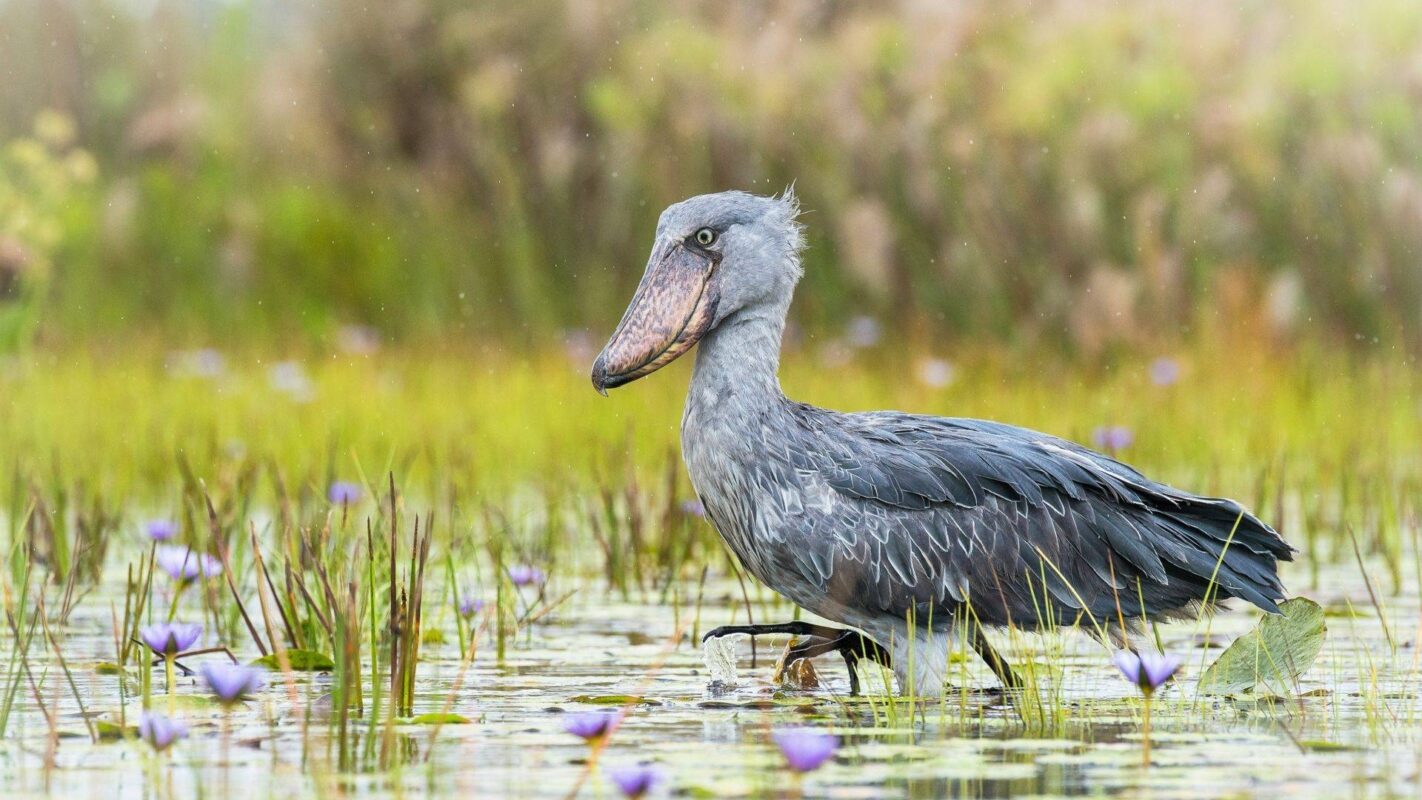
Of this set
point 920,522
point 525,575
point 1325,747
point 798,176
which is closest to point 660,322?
point 920,522

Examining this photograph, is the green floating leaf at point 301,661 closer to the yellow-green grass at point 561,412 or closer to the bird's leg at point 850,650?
the bird's leg at point 850,650

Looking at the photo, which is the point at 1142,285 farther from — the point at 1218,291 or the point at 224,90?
the point at 224,90

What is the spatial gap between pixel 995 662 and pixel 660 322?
124 cm

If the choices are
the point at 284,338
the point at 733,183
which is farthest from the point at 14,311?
the point at 733,183

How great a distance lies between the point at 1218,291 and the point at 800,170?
2.88 meters

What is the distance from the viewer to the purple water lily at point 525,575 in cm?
600

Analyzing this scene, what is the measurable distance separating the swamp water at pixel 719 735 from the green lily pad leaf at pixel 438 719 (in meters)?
0.02

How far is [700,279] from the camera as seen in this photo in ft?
18.3

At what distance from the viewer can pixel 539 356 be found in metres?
13.4

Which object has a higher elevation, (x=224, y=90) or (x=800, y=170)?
(x=224, y=90)

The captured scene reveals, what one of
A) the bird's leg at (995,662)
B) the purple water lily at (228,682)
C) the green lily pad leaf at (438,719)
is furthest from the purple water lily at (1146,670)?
the purple water lily at (228,682)

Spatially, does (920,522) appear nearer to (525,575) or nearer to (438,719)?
(525,575)

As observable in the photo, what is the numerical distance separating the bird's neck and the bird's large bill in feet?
0.24

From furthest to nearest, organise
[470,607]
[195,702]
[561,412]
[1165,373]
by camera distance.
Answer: [1165,373], [561,412], [470,607], [195,702]
